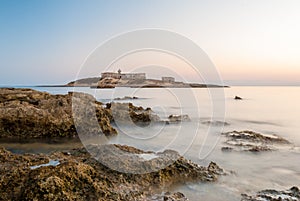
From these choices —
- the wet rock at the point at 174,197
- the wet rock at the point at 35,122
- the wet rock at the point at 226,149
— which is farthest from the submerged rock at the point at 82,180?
the wet rock at the point at 35,122

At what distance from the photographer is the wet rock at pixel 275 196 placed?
502 cm

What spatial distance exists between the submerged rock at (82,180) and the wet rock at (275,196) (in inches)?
42.1

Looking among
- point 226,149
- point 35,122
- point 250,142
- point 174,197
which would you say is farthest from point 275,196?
point 35,122

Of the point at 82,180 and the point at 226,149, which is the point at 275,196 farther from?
the point at 226,149

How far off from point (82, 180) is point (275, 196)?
3.96m

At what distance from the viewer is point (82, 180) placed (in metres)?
4.59

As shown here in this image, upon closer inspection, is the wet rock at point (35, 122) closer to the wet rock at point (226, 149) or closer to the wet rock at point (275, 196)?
the wet rock at point (226, 149)

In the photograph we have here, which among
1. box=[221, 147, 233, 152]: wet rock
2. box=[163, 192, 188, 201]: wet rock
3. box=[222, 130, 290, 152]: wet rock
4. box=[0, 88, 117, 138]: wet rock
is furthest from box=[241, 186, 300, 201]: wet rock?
box=[0, 88, 117, 138]: wet rock

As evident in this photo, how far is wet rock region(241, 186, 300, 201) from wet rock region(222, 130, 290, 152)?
4.09 m

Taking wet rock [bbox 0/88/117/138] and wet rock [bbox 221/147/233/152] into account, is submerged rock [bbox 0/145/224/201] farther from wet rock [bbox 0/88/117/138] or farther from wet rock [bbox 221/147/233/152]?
wet rock [bbox 0/88/117/138]

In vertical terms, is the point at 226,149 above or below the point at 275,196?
below

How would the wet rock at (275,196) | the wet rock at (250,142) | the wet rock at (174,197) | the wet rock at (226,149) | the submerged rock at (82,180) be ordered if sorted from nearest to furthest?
the submerged rock at (82,180), the wet rock at (174,197), the wet rock at (275,196), the wet rock at (226,149), the wet rock at (250,142)

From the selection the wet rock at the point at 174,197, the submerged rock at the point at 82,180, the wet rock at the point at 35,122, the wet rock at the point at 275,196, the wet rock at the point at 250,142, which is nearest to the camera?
the submerged rock at the point at 82,180

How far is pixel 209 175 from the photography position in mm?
6203
